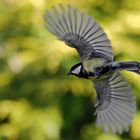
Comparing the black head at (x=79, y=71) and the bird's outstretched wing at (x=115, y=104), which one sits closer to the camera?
the black head at (x=79, y=71)

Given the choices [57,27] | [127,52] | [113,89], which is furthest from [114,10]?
[57,27]

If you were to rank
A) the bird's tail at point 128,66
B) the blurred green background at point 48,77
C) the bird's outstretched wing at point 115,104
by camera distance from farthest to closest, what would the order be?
the blurred green background at point 48,77, the bird's outstretched wing at point 115,104, the bird's tail at point 128,66

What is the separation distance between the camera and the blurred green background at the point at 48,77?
239 centimetres

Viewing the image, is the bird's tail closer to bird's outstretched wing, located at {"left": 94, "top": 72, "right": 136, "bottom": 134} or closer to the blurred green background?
bird's outstretched wing, located at {"left": 94, "top": 72, "right": 136, "bottom": 134}

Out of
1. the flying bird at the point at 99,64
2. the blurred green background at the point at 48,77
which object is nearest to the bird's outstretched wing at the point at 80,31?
the flying bird at the point at 99,64

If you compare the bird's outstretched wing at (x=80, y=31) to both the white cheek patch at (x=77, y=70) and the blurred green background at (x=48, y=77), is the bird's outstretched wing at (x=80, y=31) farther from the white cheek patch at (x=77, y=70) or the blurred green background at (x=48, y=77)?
the blurred green background at (x=48, y=77)

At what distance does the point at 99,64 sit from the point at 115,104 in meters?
0.24

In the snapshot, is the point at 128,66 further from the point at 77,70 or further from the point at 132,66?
the point at 77,70

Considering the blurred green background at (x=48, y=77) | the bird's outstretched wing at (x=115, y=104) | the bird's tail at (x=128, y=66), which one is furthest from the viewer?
the blurred green background at (x=48, y=77)

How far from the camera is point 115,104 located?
145cm

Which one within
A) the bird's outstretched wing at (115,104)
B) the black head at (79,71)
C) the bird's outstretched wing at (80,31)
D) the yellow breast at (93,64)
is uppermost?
the bird's outstretched wing at (80,31)

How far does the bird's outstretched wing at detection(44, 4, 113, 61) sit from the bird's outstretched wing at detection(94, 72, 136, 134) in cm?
7

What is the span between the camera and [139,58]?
2316mm

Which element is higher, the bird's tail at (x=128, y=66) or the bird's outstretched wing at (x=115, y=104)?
the bird's tail at (x=128, y=66)
